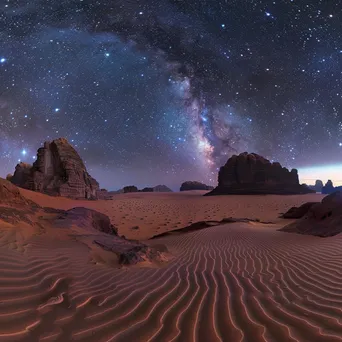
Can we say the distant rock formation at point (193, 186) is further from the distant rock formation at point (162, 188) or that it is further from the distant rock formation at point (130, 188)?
the distant rock formation at point (130, 188)

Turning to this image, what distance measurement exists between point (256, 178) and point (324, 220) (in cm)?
4661

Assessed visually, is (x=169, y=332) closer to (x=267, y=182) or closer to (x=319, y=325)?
(x=319, y=325)

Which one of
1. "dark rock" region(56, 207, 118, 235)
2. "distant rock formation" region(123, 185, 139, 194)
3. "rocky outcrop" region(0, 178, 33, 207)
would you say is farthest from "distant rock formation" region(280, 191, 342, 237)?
"distant rock formation" region(123, 185, 139, 194)

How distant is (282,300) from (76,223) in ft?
24.1

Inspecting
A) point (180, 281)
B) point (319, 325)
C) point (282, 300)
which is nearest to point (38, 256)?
point (180, 281)

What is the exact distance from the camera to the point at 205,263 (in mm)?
5961

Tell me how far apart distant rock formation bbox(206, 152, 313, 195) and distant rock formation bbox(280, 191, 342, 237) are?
1612 inches

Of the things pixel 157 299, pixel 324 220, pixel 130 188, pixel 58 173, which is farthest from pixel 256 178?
pixel 157 299

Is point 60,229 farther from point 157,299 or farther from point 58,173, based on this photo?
point 58,173

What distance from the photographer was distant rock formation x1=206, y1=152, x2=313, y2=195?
53.6 meters

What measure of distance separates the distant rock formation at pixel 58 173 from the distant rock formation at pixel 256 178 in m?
33.4

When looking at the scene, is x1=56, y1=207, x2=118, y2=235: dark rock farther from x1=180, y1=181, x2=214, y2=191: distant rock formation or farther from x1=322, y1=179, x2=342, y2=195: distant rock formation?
x1=180, y1=181, x2=214, y2=191: distant rock formation

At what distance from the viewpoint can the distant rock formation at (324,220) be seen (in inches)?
371

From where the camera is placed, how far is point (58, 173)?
99.7ft
